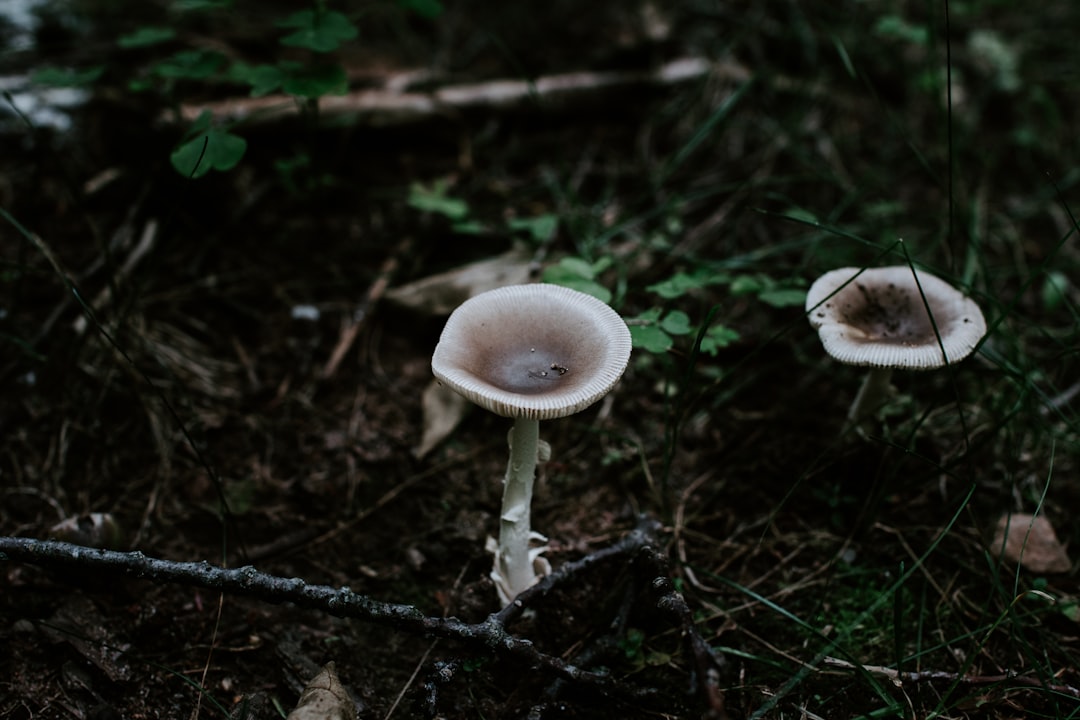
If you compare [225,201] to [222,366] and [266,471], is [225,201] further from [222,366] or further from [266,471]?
[266,471]

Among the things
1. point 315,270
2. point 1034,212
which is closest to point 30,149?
point 315,270

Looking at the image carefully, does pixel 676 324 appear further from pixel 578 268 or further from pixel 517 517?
pixel 517 517

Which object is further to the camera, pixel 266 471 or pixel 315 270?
pixel 315 270

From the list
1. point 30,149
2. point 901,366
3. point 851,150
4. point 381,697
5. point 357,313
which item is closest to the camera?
point 381,697

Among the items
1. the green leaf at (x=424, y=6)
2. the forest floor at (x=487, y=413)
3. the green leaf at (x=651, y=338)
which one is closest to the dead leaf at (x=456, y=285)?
the forest floor at (x=487, y=413)

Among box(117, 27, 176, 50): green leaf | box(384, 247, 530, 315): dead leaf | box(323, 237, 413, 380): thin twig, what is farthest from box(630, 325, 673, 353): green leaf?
box(117, 27, 176, 50): green leaf

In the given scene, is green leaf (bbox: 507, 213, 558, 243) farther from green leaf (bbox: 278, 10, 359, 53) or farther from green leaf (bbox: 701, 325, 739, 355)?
green leaf (bbox: 278, 10, 359, 53)

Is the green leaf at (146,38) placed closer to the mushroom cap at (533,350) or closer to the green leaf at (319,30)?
the green leaf at (319,30)

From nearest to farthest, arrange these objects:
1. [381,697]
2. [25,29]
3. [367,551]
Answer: [381,697]
[367,551]
[25,29]
